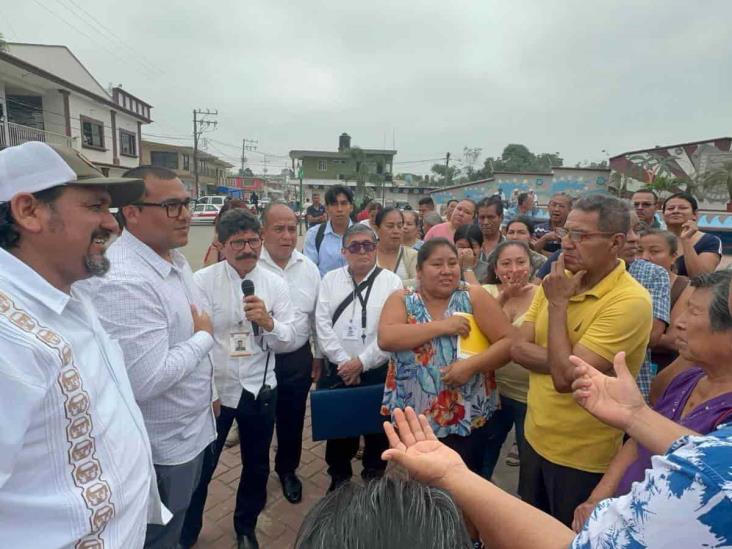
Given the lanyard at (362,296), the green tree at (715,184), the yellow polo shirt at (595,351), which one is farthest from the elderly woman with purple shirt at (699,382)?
the green tree at (715,184)

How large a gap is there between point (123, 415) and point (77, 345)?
0.92 ft

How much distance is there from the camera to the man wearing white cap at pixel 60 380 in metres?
1.03

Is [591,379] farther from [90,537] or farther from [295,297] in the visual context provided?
[295,297]

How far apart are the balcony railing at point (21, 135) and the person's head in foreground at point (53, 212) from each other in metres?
16.8

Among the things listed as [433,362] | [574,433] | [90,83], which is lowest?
[574,433]

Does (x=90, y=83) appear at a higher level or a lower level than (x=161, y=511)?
higher

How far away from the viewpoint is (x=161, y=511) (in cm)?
162

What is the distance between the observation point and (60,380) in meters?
1.11

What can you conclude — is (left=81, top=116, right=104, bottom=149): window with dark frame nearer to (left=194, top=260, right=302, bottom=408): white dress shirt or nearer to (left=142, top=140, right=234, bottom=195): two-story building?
(left=142, top=140, right=234, bottom=195): two-story building

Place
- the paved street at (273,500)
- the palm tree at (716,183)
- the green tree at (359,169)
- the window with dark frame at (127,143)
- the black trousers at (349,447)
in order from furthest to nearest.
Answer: the green tree at (359,169)
the window with dark frame at (127,143)
the palm tree at (716,183)
the black trousers at (349,447)
the paved street at (273,500)

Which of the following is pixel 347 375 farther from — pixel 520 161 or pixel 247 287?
pixel 520 161

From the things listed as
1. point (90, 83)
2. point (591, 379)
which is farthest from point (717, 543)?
point (90, 83)

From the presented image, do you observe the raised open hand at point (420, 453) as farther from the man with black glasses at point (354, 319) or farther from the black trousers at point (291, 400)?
the black trousers at point (291, 400)

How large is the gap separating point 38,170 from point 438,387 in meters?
2.03
